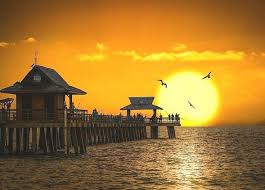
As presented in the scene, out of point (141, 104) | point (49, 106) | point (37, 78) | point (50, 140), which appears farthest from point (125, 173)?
point (141, 104)

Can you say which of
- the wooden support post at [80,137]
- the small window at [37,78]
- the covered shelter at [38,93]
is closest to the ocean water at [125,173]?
the wooden support post at [80,137]

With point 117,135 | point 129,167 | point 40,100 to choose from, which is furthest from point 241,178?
point 117,135

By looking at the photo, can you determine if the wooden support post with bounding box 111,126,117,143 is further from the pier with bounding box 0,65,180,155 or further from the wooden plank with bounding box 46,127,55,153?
the wooden plank with bounding box 46,127,55,153

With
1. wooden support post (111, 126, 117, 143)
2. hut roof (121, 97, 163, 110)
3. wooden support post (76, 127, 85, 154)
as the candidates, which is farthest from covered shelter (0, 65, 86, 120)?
hut roof (121, 97, 163, 110)

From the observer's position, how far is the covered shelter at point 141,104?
3516 inches

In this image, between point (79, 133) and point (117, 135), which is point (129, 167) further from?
point (117, 135)

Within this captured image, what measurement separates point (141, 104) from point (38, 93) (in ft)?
144

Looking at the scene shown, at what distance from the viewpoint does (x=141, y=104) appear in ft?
296

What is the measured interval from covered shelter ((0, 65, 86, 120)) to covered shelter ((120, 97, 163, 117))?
4117cm

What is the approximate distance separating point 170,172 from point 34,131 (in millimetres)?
13255

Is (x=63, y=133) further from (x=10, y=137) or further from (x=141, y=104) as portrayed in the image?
(x=141, y=104)

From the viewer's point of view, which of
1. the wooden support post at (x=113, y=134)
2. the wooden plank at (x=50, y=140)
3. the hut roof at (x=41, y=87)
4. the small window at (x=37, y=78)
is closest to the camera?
the wooden plank at (x=50, y=140)

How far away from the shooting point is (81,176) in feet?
112

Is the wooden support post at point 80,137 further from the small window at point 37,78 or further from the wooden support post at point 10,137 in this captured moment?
the wooden support post at point 10,137
